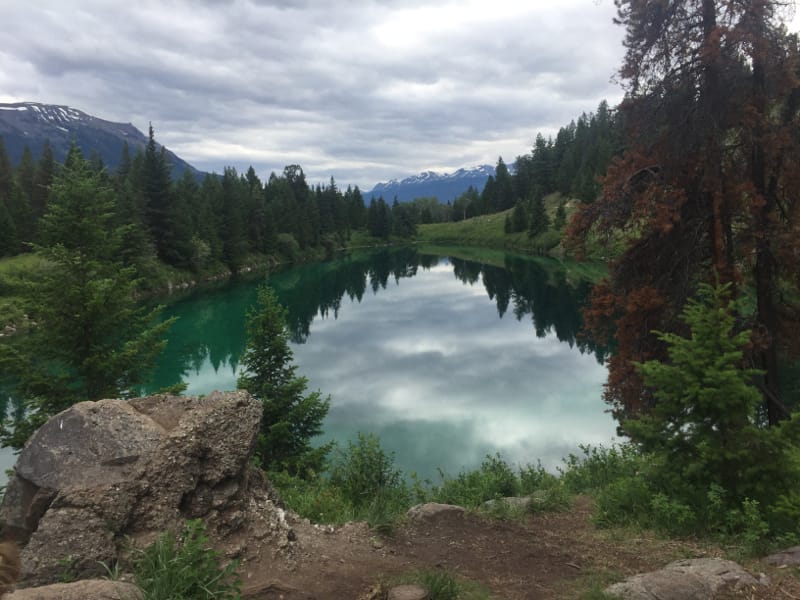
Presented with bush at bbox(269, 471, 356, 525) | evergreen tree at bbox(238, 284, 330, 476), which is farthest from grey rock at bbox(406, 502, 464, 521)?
evergreen tree at bbox(238, 284, 330, 476)

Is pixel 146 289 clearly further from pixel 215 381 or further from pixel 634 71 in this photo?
pixel 634 71

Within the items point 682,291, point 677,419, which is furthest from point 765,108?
point 677,419

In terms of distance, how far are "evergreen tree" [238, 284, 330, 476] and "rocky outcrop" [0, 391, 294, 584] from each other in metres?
7.43

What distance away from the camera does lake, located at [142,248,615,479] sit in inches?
789

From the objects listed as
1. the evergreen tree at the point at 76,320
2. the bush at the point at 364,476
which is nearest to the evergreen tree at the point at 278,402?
the evergreen tree at the point at 76,320

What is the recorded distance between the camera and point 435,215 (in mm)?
189125

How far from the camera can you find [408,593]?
4738 millimetres

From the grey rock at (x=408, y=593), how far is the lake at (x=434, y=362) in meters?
12.4

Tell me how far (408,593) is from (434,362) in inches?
1066

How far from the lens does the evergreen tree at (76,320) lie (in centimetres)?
1180

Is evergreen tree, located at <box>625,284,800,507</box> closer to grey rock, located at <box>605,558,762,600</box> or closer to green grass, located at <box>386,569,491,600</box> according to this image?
grey rock, located at <box>605,558,762,600</box>

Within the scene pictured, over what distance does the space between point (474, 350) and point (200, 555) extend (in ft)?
101

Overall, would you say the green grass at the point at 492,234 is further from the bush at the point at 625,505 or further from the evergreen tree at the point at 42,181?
the bush at the point at 625,505

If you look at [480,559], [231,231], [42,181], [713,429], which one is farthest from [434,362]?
[42,181]
